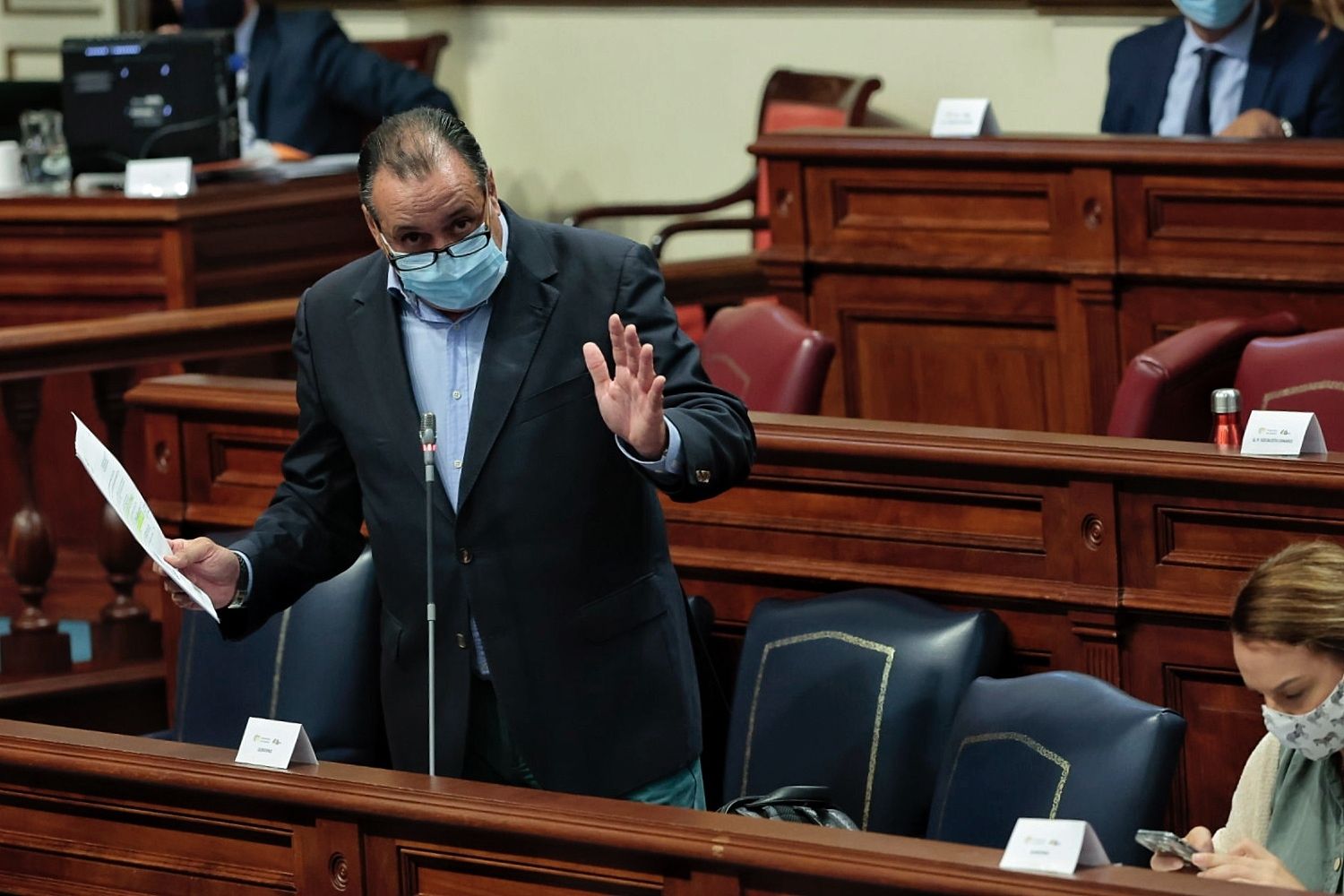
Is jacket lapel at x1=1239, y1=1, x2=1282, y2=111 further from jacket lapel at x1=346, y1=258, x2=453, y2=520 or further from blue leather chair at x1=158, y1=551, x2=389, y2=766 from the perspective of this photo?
jacket lapel at x1=346, y1=258, x2=453, y2=520

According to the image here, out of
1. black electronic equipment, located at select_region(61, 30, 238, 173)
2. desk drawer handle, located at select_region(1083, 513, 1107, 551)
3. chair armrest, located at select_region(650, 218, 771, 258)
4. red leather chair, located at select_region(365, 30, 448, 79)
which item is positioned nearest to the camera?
desk drawer handle, located at select_region(1083, 513, 1107, 551)

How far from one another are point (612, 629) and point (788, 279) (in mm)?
2182

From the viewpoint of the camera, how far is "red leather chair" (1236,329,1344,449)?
3197mm

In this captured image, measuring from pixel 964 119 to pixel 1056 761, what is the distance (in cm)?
210

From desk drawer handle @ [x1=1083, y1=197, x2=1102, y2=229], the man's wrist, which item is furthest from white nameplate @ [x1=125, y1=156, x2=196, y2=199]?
the man's wrist

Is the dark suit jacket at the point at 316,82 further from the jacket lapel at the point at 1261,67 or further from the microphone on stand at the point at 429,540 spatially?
the microphone on stand at the point at 429,540

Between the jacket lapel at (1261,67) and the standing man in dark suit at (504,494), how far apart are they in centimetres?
232

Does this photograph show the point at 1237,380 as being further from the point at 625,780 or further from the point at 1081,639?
the point at 625,780

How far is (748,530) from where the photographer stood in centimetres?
322

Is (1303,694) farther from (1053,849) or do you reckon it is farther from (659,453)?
(659,453)

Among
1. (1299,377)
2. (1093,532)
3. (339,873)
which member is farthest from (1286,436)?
(339,873)

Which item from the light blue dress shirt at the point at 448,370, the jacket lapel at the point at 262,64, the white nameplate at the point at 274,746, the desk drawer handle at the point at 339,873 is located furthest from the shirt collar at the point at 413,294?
the jacket lapel at the point at 262,64

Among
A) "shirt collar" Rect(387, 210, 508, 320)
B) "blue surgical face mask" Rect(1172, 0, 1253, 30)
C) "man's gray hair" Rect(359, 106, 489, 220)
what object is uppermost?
"man's gray hair" Rect(359, 106, 489, 220)

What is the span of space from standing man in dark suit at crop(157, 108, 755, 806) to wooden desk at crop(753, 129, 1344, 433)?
186 cm
